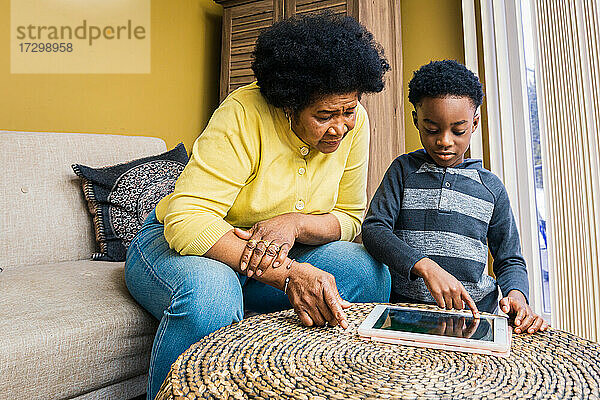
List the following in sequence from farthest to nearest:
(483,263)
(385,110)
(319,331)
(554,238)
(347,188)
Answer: (385,110) < (554,238) < (347,188) < (483,263) < (319,331)

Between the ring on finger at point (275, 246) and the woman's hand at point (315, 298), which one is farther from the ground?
the ring on finger at point (275, 246)

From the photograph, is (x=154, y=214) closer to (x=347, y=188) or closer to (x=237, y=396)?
(x=347, y=188)

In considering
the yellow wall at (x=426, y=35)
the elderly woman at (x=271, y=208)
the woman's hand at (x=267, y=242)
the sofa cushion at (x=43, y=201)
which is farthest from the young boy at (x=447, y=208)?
the yellow wall at (x=426, y=35)

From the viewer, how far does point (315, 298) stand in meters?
0.89

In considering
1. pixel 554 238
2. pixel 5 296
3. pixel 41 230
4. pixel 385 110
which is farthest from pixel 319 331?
pixel 385 110

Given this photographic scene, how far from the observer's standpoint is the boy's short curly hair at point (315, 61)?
1.07 meters

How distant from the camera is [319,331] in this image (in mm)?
829

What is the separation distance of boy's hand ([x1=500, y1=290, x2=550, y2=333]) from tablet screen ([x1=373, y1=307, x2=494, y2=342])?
0.17 feet

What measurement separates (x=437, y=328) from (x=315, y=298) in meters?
0.22

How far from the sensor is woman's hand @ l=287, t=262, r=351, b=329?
2.83 feet

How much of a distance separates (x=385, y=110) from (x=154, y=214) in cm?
135

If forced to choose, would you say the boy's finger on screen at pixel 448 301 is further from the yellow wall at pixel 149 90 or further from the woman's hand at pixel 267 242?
the yellow wall at pixel 149 90

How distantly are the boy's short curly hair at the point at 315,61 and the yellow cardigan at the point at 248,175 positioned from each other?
0.08m

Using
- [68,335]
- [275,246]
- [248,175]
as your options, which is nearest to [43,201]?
[68,335]
